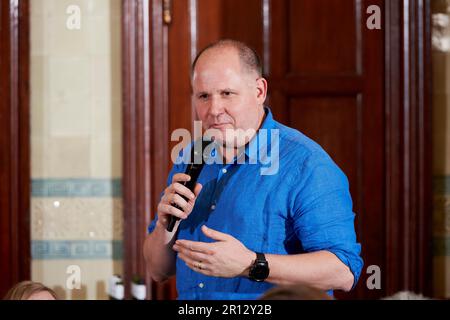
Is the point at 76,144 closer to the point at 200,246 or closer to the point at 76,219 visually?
the point at 76,219

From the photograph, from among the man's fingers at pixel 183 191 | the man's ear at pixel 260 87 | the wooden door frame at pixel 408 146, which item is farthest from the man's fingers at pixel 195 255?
the wooden door frame at pixel 408 146

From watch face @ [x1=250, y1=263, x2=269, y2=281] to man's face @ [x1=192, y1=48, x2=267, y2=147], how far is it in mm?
301

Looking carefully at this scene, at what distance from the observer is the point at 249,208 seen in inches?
58.3

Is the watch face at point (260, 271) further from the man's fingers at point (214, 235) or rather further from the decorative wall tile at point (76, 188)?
the decorative wall tile at point (76, 188)

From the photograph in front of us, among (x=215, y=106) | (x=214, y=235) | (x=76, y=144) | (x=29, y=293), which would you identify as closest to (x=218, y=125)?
(x=215, y=106)

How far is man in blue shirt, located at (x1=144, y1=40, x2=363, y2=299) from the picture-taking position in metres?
1.37

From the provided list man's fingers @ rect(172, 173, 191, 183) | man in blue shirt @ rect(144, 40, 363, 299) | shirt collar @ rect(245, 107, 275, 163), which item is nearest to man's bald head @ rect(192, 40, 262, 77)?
man in blue shirt @ rect(144, 40, 363, 299)

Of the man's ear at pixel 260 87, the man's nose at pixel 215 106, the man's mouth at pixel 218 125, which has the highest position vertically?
the man's ear at pixel 260 87

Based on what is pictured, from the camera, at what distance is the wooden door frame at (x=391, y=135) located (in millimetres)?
2508

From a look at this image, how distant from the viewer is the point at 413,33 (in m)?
2.50

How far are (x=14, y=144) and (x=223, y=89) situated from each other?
1.30 meters

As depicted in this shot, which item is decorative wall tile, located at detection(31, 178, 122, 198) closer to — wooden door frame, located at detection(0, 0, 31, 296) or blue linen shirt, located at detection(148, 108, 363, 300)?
wooden door frame, located at detection(0, 0, 31, 296)

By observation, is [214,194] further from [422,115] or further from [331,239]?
[422,115]

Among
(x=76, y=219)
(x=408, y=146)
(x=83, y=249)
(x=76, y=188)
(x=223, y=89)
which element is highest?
(x=223, y=89)
